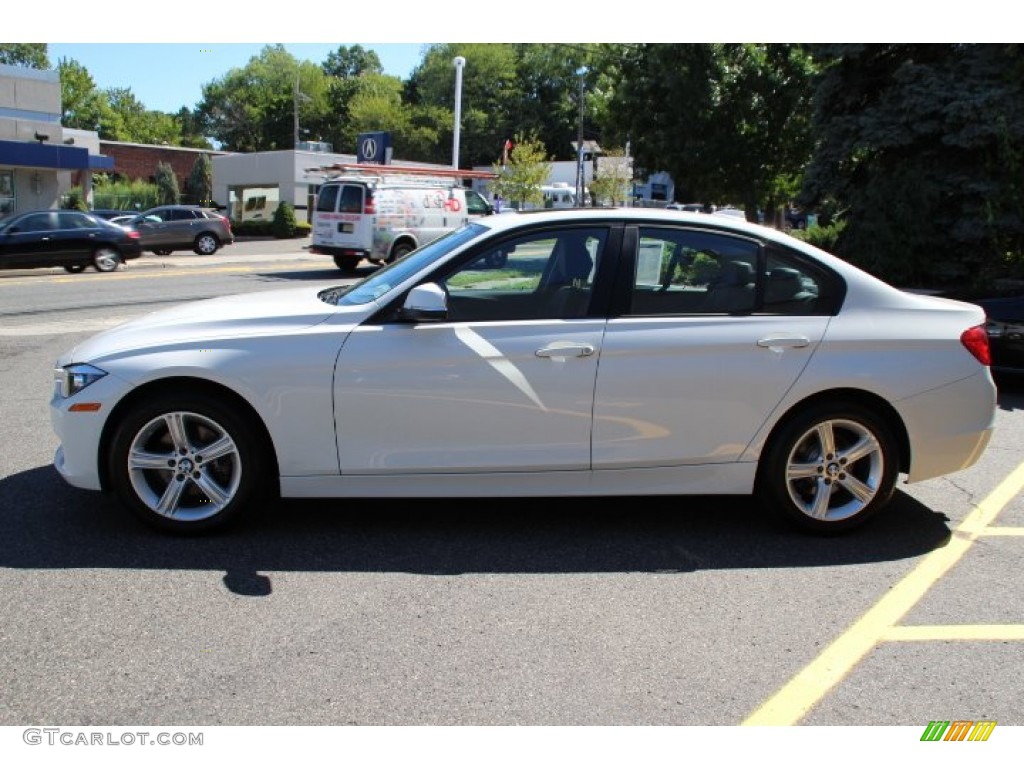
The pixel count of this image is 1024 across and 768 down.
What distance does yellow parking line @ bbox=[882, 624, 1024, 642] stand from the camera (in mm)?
3871

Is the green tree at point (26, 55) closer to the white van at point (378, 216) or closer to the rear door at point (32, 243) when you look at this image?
the rear door at point (32, 243)

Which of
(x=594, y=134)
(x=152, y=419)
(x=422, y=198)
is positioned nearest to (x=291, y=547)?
(x=152, y=419)

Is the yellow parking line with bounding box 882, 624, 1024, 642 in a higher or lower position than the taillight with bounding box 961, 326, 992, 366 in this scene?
lower

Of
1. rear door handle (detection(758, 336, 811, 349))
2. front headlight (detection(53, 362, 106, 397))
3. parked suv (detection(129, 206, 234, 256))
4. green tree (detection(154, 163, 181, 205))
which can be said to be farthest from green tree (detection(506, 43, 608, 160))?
front headlight (detection(53, 362, 106, 397))

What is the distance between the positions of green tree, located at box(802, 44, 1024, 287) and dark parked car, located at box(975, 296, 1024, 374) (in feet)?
19.2

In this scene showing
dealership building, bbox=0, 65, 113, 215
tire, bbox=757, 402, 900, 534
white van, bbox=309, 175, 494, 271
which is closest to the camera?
tire, bbox=757, 402, 900, 534

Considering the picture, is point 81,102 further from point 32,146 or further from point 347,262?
point 347,262

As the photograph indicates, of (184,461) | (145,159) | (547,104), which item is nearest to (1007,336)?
(184,461)

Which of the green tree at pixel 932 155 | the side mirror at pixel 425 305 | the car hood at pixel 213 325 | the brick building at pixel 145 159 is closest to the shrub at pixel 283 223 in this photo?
the brick building at pixel 145 159

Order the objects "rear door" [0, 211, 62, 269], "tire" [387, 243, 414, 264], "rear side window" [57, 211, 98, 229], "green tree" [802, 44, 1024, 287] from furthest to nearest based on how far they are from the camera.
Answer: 1. "rear side window" [57, 211, 98, 229]
2. "tire" [387, 243, 414, 264]
3. "rear door" [0, 211, 62, 269]
4. "green tree" [802, 44, 1024, 287]

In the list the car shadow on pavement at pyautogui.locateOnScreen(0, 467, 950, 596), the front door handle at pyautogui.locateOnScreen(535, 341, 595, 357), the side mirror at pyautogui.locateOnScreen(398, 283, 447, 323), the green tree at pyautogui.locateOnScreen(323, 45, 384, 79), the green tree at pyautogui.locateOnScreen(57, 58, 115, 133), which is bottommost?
the car shadow on pavement at pyautogui.locateOnScreen(0, 467, 950, 596)

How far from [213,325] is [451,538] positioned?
1591mm

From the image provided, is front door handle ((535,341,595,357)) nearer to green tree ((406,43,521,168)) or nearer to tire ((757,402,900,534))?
tire ((757,402,900,534))

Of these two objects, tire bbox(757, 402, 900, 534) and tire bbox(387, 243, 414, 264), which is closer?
tire bbox(757, 402, 900, 534)
